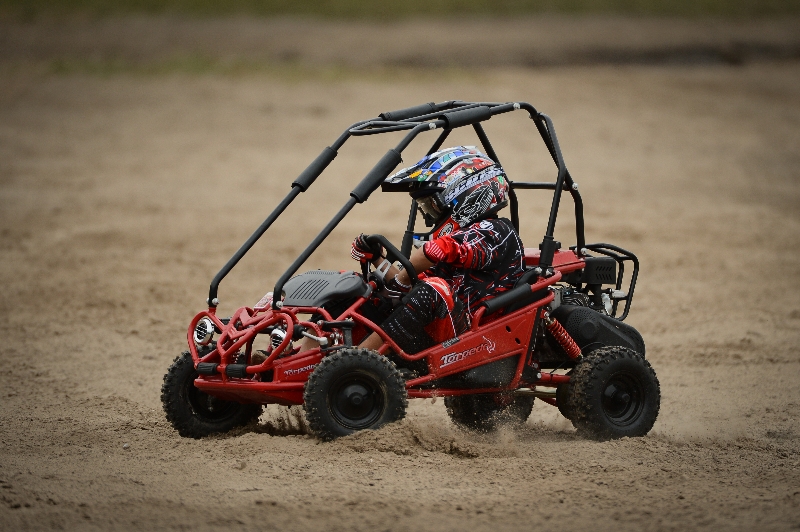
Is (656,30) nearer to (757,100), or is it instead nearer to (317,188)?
(757,100)

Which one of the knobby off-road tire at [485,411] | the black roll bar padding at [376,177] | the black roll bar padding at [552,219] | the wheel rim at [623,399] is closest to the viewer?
the black roll bar padding at [376,177]

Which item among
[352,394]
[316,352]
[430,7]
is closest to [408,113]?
[316,352]

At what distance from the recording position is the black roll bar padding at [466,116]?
6270 mm

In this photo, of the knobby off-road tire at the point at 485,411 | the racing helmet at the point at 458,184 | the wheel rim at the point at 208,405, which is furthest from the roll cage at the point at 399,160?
the knobby off-road tire at the point at 485,411

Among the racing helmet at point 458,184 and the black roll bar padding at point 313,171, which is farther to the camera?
the racing helmet at point 458,184

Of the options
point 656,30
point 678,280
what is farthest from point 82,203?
point 656,30

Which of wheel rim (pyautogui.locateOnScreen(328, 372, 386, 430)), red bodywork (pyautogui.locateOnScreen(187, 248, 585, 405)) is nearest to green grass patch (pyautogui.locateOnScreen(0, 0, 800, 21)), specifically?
red bodywork (pyautogui.locateOnScreen(187, 248, 585, 405))

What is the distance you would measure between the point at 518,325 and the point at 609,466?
3.31 feet

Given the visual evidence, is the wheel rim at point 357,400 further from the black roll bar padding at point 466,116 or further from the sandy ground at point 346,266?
the black roll bar padding at point 466,116

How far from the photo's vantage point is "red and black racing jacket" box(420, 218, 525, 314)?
6.29 m

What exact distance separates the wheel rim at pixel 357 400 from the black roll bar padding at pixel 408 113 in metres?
1.71

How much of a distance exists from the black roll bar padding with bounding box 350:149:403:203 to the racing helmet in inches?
19.2

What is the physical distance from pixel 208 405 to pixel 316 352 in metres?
0.91

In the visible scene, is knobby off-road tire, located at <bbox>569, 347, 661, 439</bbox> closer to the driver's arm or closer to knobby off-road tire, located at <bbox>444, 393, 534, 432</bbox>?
knobby off-road tire, located at <bbox>444, 393, 534, 432</bbox>
